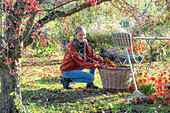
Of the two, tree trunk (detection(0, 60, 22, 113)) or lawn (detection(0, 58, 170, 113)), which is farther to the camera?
lawn (detection(0, 58, 170, 113))

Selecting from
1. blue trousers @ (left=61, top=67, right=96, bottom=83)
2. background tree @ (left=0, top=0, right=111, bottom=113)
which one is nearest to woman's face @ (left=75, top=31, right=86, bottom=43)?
blue trousers @ (left=61, top=67, right=96, bottom=83)

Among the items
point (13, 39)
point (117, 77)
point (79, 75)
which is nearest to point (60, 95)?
point (79, 75)

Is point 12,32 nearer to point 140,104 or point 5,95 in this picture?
point 5,95

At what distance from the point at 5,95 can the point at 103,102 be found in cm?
164

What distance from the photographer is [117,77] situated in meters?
4.48

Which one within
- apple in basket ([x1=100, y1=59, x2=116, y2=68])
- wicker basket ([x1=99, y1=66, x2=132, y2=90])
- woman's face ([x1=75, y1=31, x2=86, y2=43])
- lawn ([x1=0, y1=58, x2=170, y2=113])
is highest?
woman's face ([x1=75, y1=31, x2=86, y2=43])

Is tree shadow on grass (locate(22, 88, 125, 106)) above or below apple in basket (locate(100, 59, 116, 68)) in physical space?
below

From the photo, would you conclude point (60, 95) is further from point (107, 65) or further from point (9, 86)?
point (9, 86)

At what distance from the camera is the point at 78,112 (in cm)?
350

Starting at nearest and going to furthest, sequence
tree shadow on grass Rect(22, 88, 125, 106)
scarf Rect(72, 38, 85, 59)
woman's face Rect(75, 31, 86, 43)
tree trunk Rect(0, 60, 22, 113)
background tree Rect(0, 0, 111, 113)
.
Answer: background tree Rect(0, 0, 111, 113), tree trunk Rect(0, 60, 22, 113), tree shadow on grass Rect(22, 88, 125, 106), woman's face Rect(75, 31, 86, 43), scarf Rect(72, 38, 85, 59)

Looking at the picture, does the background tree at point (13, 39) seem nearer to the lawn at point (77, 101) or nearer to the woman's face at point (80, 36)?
the lawn at point (77, 101)

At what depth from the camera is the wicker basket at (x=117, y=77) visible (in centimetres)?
445

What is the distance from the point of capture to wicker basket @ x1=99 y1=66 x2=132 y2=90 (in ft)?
14.6

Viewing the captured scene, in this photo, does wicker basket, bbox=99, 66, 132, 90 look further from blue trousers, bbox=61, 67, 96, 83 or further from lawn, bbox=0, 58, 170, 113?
blue trousers, bbox=61, 67, 96, 83
